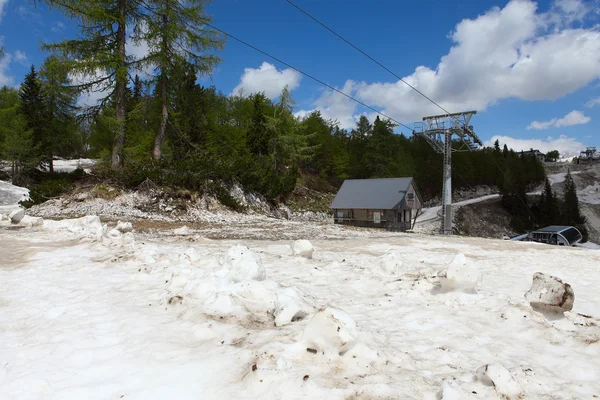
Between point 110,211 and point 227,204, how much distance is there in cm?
598

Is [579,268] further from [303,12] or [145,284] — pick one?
[303,12]

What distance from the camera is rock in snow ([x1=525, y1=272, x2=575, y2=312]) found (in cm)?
410

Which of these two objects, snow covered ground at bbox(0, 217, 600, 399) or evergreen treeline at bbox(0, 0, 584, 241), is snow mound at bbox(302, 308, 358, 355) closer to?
snow covered ground at bbox(0, 217, 600, 399)

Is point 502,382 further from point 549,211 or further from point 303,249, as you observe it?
point 549,211

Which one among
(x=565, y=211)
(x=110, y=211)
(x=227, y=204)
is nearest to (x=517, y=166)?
(x=565, y=211)

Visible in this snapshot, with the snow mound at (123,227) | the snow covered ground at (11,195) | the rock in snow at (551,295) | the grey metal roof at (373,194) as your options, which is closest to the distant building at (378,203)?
the grey metal roof at (373,194)

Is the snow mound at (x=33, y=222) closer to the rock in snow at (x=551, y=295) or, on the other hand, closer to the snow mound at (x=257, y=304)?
the snow mound at (x=257, y=304)

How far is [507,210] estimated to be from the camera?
188ft

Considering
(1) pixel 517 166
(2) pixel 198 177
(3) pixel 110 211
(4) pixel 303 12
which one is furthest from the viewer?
(1) pixel 517 166

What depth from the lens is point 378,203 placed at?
34719 mm

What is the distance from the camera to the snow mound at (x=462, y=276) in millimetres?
4883

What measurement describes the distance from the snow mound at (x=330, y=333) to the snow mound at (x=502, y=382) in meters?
1.04

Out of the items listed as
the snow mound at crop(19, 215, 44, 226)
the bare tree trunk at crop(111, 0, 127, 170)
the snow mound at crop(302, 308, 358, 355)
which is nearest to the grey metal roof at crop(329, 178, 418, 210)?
the bare tree trunk at crop(111, 0, 127, 170)

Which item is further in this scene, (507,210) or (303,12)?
(507,210)
